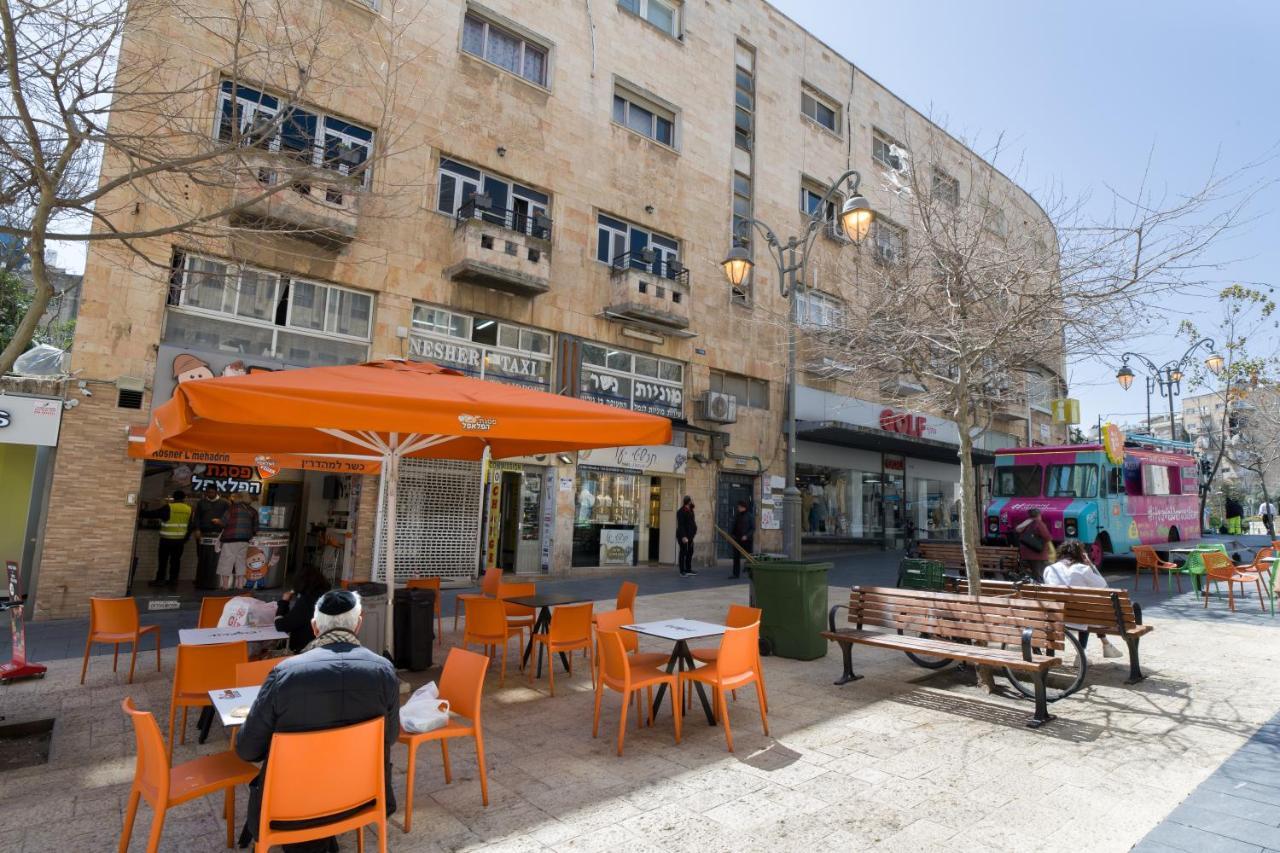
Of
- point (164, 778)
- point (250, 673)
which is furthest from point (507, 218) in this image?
point (164, 778)

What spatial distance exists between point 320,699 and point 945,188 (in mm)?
9246

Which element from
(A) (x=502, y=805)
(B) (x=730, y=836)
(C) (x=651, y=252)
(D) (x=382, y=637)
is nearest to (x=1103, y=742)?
(B) (x=730, y=836)

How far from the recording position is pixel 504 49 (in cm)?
1602

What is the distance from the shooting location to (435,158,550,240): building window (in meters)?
14.6

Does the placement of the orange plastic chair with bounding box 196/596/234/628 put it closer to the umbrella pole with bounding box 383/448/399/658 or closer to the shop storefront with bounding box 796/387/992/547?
the umbrella pole with bounding box 383/448/399/658

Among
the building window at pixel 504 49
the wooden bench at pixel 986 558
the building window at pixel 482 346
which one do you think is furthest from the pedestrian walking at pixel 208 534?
the wooden bench at pixel 986 558

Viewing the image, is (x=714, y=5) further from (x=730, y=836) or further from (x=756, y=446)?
(x=730, y=836)

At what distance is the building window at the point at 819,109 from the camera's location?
23547 millimetres

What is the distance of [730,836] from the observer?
3496mm

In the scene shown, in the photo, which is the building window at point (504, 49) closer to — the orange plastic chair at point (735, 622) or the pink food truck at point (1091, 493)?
the orange plastic chair at point (735, 622)

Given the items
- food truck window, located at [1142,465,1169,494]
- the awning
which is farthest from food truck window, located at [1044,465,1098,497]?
the awning

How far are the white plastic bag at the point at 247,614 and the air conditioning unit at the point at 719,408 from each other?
44.8 feet

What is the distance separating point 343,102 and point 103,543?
8.98 metres

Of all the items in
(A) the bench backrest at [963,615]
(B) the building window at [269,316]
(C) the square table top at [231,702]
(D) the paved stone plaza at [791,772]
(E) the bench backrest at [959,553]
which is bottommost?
(D) the paved stone plaza at [791,772]
